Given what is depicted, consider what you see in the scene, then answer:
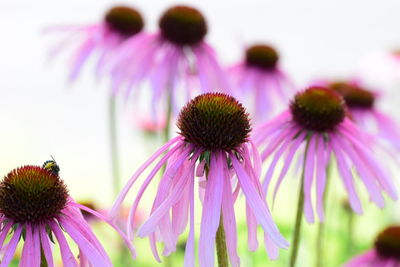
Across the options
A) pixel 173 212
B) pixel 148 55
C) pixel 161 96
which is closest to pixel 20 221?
pixel 173 212

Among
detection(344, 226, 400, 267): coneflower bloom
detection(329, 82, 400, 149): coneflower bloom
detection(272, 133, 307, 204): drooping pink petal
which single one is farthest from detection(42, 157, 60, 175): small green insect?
detection(329, 82, 400, 149): coneflower bloom

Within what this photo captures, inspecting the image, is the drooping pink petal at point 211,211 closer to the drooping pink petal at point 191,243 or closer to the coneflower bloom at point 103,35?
the drooping pink petal at point 191,243

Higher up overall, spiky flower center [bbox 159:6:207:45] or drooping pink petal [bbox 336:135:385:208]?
spiky flower center [bbox 159:6:207:45]

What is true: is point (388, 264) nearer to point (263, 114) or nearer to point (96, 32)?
point (263, 114)

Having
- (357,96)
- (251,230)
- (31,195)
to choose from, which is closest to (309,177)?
(251,230)

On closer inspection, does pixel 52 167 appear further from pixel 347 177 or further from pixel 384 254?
pixel 384 254

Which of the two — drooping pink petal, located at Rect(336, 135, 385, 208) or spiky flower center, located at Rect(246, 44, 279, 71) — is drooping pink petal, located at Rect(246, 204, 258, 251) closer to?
drooping pink petal, located at Rect(336, 135, 385, 208)

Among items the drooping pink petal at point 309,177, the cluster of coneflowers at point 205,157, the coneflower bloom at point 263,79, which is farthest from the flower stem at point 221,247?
the coneflower bloom at point 263,79
